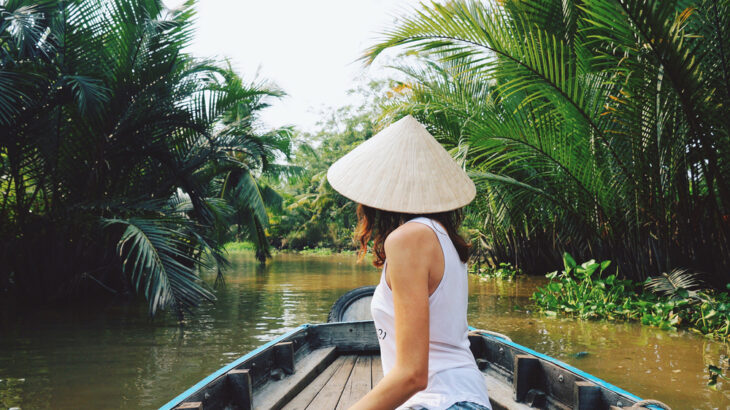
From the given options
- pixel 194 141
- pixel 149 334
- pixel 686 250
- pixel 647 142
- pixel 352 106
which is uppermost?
pixel 352 106

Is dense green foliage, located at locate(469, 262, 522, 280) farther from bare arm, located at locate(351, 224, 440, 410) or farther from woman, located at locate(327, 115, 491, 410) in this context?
bare arm, located at locate(351, 224, 440, 410)

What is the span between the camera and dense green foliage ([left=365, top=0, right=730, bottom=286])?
525 centimetres

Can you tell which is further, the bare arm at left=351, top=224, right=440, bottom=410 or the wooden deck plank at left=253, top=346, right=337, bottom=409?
the wooden deck plank at left=253, top=346, right=337, bottom=409

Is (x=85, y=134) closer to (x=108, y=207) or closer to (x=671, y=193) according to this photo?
(x=108, y=207)

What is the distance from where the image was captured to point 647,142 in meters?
6.39

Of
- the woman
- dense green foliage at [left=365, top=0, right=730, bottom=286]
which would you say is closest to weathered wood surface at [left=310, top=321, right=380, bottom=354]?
the woman

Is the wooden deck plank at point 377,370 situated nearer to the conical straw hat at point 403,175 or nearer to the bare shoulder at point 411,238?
the conical straw hat at point 403,175

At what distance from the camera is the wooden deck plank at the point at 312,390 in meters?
2.99

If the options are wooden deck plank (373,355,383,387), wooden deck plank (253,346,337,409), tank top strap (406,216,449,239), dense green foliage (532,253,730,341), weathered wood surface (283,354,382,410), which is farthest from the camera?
dense green foliage (532,253,730,341)

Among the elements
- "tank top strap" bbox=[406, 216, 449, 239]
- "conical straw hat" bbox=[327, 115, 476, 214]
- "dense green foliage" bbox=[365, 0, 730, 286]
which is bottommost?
"tank top strap" bbox=[406, 216, 449, 239]

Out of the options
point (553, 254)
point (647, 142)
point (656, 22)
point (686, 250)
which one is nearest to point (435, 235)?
point (656, 22)

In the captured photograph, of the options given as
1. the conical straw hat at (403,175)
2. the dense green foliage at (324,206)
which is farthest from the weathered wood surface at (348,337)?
the dense green foliage at (324,206)

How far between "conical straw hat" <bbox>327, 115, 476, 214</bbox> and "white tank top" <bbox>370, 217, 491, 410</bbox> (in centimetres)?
9

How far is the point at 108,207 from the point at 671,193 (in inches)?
306
